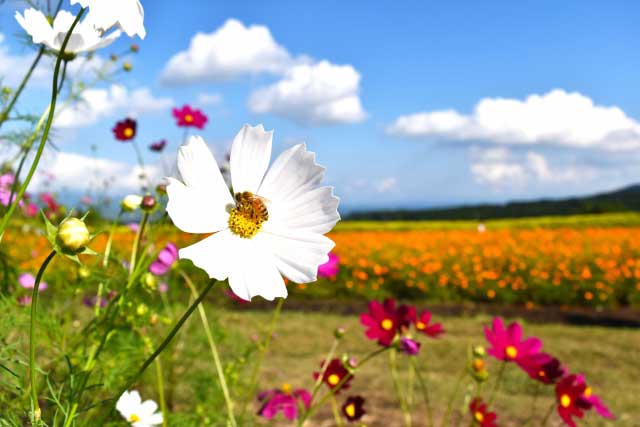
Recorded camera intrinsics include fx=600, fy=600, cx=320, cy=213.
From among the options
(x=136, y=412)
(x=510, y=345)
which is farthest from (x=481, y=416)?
(x=136, y=412)

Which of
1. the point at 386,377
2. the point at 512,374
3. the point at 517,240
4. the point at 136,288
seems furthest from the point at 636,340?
the point at 136,288

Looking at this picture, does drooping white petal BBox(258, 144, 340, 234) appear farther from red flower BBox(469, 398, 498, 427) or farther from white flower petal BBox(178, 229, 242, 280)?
red flower BBox(469, 398, 498, 427)

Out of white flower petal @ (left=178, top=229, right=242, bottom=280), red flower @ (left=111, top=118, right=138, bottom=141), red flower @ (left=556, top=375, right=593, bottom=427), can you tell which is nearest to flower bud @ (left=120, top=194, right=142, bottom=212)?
white flower petal @ (left=178, top=229, right=242, bottom=280)

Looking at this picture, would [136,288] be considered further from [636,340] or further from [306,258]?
[636,340]

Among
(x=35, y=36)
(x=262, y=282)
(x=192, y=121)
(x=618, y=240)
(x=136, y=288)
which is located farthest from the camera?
(x=618, y=240)

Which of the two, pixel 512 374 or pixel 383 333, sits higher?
pixel 383 333

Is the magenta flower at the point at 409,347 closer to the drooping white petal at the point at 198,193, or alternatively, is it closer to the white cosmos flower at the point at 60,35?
the drooping white petal at the point at 198,193
